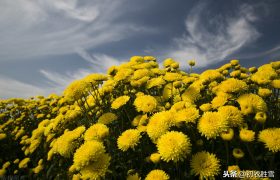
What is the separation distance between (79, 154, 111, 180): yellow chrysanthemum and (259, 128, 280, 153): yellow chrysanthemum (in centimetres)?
169

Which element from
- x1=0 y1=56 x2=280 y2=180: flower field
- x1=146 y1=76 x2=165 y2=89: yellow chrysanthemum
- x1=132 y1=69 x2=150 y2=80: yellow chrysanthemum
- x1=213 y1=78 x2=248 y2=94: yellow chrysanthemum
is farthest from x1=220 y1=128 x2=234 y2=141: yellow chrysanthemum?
x1=132 y1=69 x2=150 y2=80: yellow chrysanthemum

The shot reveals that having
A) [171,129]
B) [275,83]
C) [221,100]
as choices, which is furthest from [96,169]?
[275,83]

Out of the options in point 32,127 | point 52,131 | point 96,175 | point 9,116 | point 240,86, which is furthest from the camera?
point 9,116

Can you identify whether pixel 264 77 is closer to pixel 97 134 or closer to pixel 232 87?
pixel 232 87

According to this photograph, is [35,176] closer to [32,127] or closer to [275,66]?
[32,127]

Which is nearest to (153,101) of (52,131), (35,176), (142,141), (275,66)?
(142,141)

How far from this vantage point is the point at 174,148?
8.98ft

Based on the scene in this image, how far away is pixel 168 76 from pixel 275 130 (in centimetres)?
206

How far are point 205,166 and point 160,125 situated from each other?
689mm

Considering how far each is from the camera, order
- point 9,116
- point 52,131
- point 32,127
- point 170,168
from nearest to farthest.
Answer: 1. point 170,168
2. point 52,131
3. point 32,127
4. point 9,116

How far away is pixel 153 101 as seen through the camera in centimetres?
390

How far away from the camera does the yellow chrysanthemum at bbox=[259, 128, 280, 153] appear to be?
8.93 feet

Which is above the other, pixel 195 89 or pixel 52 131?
pixel 195 89

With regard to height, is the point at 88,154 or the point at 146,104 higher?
the point at 146,104
